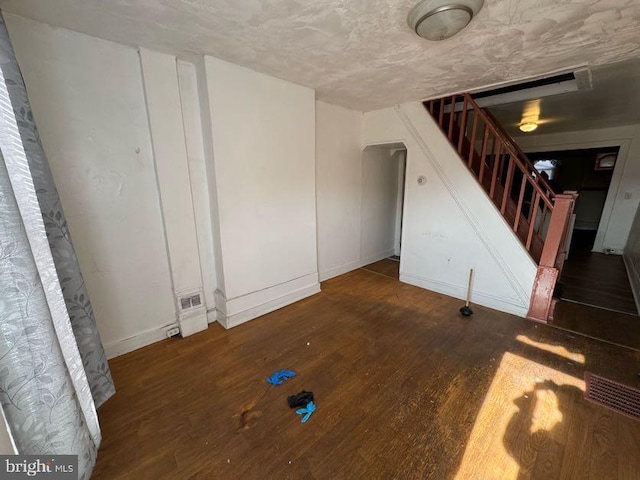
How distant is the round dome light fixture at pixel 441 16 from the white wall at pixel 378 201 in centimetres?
245

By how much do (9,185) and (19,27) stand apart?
147cm

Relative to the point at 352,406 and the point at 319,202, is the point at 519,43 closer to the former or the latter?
the point at 319,202

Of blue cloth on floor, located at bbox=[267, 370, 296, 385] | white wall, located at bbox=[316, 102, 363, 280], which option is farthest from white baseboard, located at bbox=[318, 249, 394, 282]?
blue cloth on floor, located at bbox=[267, 370, 296, 385]

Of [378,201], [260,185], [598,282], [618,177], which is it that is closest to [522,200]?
[378,201]

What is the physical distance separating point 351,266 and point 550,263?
2.52 m

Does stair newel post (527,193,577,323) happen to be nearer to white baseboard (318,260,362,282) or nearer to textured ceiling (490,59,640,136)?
textured ceiling (490,59,640,136)

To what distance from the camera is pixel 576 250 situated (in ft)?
18.3

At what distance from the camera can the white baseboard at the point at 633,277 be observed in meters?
3.23

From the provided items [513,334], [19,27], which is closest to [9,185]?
[19,27]

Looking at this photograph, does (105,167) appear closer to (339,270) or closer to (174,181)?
(174,181)

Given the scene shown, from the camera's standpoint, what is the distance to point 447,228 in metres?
3.34

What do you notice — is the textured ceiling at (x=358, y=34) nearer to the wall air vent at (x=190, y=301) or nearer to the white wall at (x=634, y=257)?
the wall air vent at (x=190, y=301)

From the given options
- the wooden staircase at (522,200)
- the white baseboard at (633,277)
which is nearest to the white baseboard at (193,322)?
the wooden staircase at (522,200)

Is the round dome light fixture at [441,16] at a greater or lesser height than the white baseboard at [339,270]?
greater
